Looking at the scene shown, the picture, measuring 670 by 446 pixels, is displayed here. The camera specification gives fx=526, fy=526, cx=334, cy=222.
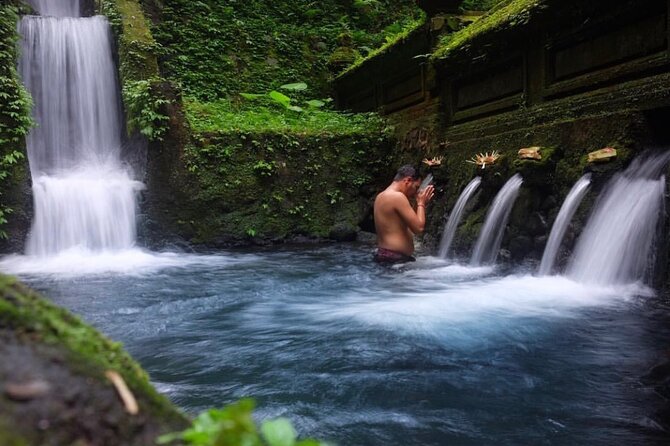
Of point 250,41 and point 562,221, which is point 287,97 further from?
point 562,221

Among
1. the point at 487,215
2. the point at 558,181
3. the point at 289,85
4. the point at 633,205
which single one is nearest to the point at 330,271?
the point at 487,215

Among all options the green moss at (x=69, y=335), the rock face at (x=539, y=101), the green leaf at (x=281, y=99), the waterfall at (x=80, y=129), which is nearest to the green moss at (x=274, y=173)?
the green leaf at (x=281, y=99)

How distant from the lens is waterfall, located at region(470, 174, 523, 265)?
7694 millimetres

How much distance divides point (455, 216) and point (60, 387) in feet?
27.6

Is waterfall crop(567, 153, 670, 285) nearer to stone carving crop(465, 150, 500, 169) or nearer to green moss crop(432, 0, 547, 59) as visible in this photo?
stone carving crop(465, 150, 500, 169)

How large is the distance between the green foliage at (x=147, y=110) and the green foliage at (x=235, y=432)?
9971 millimetres

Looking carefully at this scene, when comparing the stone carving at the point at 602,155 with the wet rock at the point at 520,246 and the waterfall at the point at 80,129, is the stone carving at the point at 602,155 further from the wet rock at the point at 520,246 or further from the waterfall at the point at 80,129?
the waterfall at the point at 80,129

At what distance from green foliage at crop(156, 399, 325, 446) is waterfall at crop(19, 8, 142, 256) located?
32.1 feet

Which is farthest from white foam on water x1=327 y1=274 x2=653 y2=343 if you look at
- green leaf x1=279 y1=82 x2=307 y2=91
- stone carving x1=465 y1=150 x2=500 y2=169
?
green leaf x1=279 y1=82 x2=307 y2=91

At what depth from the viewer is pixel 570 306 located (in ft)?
17.6

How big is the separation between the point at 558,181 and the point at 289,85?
942cm

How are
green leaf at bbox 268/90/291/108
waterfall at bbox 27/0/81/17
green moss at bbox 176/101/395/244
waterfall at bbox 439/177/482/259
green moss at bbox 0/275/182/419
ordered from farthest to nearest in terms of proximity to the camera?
waterfall at bbox 27/0/81/17, green leaf at bbox 268/90/291/108, green moss at bbox 176/101/395/244, waterfall at bbox 439/177/482/259, green moss at bbox 0/275/182/419

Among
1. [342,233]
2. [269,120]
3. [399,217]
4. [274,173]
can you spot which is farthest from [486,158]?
[269,120]

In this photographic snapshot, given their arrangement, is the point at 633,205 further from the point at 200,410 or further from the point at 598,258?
the point at 200,410
